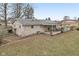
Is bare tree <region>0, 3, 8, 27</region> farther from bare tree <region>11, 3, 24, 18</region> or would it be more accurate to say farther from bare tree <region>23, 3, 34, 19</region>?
bare tree <region>23, 3, 34, 19</region>

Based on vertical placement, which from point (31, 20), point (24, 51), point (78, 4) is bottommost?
point (24, 51)

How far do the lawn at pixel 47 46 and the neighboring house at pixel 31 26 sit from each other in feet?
0.30

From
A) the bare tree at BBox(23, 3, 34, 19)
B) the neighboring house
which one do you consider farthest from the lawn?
the bare tree at BBox(23, 3, 34, 19)

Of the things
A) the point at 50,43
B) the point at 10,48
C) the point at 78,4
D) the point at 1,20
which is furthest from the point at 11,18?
the point at 78,4

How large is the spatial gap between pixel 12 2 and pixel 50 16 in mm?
502

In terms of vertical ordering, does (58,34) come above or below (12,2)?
below

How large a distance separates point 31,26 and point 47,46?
0.32 m

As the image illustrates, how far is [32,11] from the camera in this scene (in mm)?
3355

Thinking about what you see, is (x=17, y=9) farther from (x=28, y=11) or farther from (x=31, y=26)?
(x=31, y=26)

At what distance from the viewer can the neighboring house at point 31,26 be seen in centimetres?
333

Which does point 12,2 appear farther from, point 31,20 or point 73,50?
point 73,50

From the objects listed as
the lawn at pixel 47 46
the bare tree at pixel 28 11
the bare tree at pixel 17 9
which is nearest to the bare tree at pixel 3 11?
the bare tree at pixel 17 9

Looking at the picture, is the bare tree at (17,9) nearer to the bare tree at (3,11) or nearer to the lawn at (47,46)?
the bare tree at (3,11)

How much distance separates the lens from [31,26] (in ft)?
10.9
